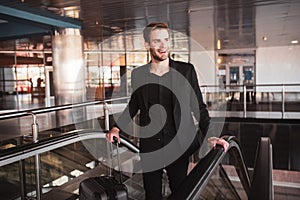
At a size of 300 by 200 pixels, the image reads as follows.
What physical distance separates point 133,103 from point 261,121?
7.54 metres

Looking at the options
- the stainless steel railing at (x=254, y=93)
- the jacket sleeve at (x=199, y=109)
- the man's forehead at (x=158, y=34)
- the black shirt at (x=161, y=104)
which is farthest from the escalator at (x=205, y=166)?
the stainless steel railing at (x=254, y=93)

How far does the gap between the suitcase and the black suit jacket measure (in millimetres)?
1153

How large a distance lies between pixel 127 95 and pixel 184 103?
4181mm

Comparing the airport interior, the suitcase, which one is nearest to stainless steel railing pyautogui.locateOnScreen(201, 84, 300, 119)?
the airport interior

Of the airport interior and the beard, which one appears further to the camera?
the airport interior

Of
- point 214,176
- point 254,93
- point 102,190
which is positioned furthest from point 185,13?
point 102,190

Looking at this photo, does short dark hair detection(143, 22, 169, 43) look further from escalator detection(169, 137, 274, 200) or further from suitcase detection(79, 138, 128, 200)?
suitcase detection(79, 138, 128, 200)

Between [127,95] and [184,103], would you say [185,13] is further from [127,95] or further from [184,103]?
[184,103]

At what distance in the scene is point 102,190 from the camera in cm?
90

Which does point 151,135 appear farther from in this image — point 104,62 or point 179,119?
point 104,62

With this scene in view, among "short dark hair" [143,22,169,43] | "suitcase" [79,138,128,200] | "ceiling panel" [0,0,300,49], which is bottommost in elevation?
"suitcase" [79,138,128,200]

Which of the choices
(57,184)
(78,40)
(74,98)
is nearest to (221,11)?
(78,40)

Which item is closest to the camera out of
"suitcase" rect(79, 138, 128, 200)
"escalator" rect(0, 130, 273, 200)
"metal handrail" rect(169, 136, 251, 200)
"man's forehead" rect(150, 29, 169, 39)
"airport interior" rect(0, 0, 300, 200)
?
"suitcase" rect(79, 138, 128, 200)

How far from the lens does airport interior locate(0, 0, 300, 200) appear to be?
279 cm
